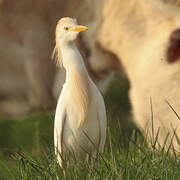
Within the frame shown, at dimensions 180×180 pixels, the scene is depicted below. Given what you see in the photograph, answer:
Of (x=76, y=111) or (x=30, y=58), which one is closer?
(x=76, y=111)

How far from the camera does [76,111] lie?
3.53 ft

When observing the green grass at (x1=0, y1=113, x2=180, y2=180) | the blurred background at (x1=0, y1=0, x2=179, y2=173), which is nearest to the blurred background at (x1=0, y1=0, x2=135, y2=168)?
the blurred background at (x1=0, y1=0, x2=179, y2=173)

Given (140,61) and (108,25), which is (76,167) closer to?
(140,61)

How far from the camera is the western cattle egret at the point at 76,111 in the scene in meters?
1.06

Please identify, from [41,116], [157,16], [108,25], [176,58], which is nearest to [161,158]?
[176,58]

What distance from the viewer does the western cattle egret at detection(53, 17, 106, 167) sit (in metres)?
1.06

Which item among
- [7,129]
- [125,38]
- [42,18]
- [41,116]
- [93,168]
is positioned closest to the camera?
[93,168]

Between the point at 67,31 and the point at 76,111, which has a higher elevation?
the point at 67,31

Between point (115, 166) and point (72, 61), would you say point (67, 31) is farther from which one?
point (115, 166)

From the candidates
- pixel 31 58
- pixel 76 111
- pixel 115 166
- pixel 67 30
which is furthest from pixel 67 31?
pixel 31 58

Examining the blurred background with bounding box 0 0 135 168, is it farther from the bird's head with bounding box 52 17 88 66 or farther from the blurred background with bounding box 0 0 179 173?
the bird's head with bounding box 52 17 88 66

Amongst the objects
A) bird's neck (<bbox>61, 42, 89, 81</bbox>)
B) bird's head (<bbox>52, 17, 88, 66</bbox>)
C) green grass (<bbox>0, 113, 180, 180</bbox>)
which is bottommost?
green grass (<bbox>0, 113, 180, 180</bbox>)

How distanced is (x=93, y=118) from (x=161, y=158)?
16 centimetres

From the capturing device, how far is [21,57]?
2.18 metres
